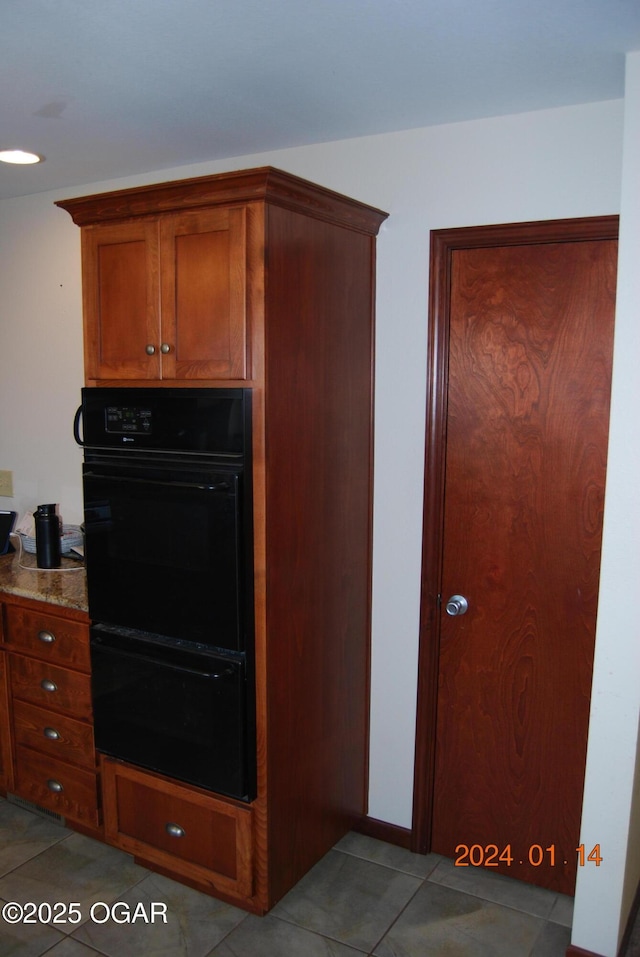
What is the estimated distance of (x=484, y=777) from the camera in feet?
8.23

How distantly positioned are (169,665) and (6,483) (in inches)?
66.8

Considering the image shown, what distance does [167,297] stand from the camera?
2172 millimetres

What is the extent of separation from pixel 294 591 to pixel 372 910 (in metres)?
1.04

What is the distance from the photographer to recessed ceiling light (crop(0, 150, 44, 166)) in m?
2.65

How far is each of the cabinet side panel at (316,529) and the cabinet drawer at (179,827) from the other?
0.11 metres

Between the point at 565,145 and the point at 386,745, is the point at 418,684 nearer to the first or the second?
the point at 386,745

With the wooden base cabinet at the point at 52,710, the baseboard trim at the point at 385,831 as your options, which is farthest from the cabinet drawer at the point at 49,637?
the baseboard trim at the point at 385,831

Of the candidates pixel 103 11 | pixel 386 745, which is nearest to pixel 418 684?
pixel 386 745

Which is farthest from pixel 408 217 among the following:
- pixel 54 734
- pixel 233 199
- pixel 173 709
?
pixel 54 734

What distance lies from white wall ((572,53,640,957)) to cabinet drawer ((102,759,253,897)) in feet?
3.24

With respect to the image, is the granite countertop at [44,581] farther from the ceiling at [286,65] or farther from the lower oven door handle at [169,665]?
the ceiling at [286,65]

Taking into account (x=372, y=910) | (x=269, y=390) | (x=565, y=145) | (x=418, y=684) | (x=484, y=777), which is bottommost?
(x=372, y=910)

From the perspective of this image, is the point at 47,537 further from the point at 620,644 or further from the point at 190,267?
the point at 620,644

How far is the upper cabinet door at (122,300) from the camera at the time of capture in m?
2.21
